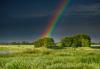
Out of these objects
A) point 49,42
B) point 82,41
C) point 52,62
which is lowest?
point 52,62

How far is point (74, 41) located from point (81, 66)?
95749 mm

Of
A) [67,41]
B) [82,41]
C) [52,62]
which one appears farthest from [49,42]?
[52,62]

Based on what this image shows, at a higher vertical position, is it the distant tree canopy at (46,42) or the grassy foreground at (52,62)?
the distant tree canopy at (46,42)

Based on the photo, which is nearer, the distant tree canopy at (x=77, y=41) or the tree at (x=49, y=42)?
the tree at (x=49, y=42)

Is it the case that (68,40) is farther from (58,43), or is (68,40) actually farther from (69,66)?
(69,66)

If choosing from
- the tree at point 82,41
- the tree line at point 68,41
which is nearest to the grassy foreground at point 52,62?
the tree line at point 68,41

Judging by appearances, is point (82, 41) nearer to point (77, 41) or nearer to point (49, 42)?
point (77, 41)

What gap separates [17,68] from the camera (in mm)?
21078

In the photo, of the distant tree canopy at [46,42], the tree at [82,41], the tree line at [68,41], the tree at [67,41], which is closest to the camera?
the distant tree canopy at [46,42]

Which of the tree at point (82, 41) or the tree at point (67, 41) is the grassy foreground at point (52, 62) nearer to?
the tree at point (67, 41)

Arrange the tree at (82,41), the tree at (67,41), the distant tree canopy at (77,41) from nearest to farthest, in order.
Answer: the distant tree canopy at (77,41) < the tree at (67,41) < the tree at (82,41)

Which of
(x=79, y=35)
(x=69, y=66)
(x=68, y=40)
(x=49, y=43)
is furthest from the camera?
(x=79, y=35)

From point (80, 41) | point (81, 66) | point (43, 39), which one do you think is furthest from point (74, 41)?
point (81, 66)

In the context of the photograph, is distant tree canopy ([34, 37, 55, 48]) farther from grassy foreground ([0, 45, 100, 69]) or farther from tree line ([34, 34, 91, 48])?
grassy foreground ([0, 45, 100, 69])
